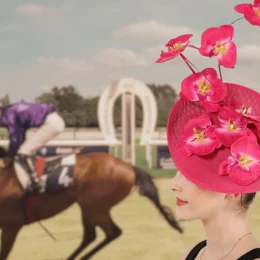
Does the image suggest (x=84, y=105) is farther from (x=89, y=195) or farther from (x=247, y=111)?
(x=247, y=111)

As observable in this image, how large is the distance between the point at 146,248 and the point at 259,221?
55.4 inches

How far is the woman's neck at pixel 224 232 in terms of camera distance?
2.67ft

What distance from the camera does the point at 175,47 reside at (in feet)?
2.49

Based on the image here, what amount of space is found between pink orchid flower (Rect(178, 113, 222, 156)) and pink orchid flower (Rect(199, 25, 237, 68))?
0.09m

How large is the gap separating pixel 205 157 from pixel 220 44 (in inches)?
6.5

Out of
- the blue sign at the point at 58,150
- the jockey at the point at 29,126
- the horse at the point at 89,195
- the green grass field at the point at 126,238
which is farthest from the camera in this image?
the blue sign at the point at 58,150

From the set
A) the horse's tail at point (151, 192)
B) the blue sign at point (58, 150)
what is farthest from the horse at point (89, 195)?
the blue sign at point (58, 150)

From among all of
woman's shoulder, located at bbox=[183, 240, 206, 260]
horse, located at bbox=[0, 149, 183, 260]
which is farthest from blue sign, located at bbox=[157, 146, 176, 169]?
woman's shoulder, located at bbox=[183, 240, 206, 260]

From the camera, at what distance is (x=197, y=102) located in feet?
2.71

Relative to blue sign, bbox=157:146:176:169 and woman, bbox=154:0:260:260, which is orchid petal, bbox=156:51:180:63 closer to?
woman, bbox=154:0:260:260

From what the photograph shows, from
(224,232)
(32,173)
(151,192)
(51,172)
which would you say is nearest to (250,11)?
(224,232)

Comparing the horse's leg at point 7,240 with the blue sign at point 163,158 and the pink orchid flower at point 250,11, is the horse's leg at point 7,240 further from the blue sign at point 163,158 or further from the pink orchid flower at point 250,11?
the pink orchid flower at point 250,11


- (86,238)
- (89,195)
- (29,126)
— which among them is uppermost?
(29,126)

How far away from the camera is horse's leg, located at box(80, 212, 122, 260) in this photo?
4180mm
